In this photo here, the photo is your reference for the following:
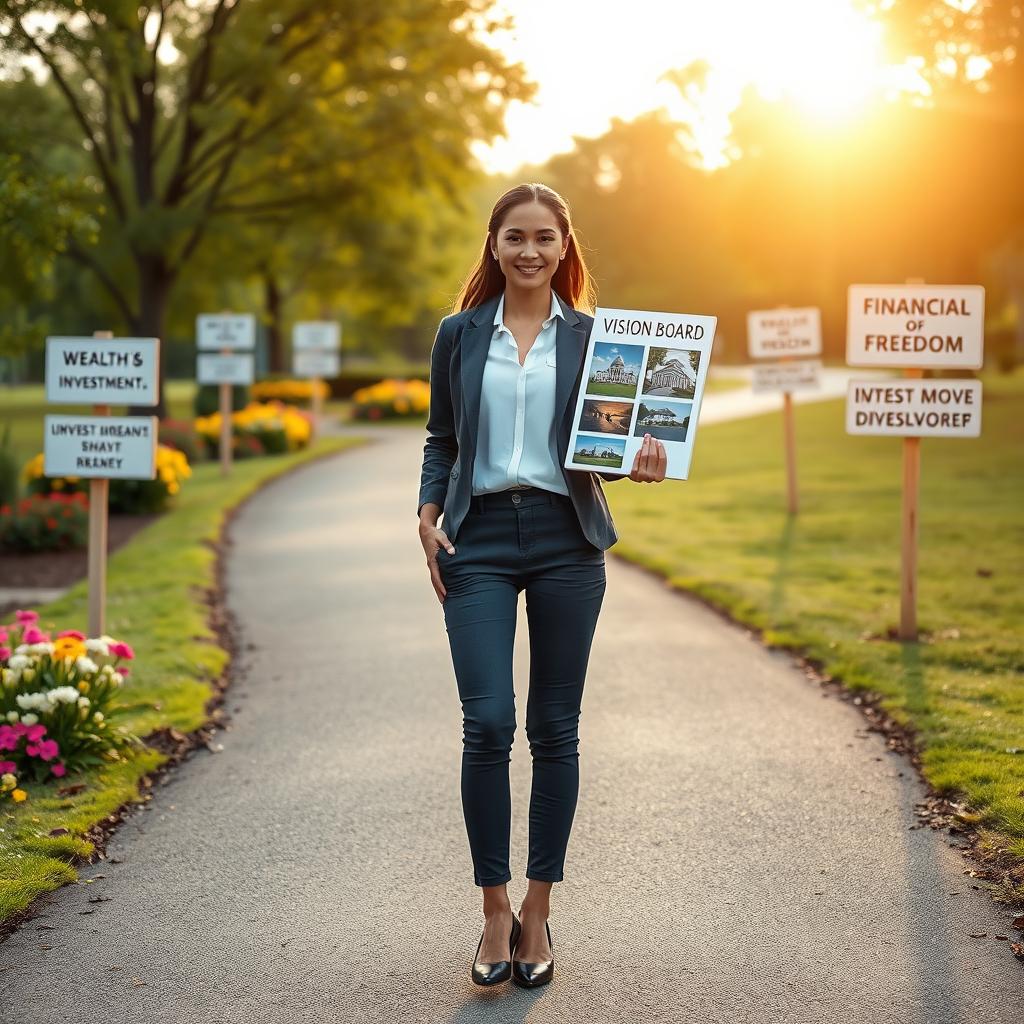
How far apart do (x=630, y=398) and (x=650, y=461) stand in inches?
7.6

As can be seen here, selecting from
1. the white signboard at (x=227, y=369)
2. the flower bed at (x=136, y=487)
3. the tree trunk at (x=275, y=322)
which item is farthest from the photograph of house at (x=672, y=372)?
the tree trunk at (x=275, y=322)

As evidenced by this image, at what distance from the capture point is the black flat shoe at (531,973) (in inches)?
152

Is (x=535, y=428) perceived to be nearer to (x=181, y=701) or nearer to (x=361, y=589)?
(x=181, y=701)

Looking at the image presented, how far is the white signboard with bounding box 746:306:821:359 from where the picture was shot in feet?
49.2

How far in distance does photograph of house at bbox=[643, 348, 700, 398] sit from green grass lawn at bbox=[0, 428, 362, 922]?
2529 mm

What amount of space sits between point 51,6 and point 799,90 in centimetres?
1908

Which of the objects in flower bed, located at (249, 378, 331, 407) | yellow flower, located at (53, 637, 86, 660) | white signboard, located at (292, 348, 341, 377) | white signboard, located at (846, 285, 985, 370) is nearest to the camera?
yellow flower, located at (53, 637, 86, 660)

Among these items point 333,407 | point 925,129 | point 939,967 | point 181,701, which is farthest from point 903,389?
point 333,407

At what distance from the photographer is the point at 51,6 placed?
15.0 m

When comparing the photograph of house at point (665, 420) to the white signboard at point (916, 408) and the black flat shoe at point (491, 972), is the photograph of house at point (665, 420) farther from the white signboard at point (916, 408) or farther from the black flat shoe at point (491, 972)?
the white signboard at point (916, 408)

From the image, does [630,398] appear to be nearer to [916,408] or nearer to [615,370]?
[615,370]

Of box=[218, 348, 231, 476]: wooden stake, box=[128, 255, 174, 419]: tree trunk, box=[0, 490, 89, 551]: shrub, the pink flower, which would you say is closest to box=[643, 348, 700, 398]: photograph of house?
the pink flower

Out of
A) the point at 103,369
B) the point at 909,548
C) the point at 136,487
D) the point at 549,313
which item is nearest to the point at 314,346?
the point at 136,487

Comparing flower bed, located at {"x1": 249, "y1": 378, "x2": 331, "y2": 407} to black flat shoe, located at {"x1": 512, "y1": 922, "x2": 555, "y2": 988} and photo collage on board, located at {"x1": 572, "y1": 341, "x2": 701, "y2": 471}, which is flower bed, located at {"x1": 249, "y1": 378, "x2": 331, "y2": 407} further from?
black flat shoe, located at {"x1": 512, "y1": 922, "x2": 555, "y2": 988}
